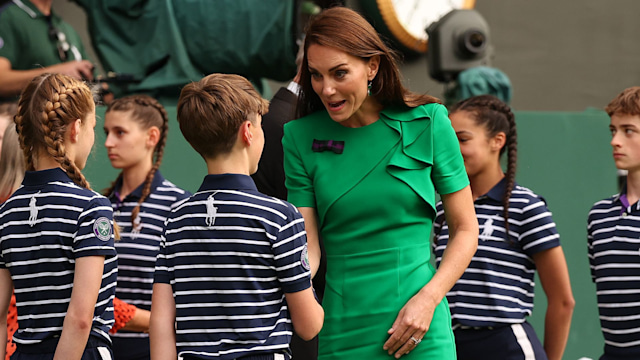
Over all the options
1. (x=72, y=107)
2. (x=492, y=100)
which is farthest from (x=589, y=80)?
(x=72, y=107)

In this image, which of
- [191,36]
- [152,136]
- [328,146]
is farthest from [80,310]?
[191,36]

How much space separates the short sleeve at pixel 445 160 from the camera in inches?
85.0

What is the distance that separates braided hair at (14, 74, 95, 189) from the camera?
2168 millimetres

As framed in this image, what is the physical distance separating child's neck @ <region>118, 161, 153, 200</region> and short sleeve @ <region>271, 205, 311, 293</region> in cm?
141

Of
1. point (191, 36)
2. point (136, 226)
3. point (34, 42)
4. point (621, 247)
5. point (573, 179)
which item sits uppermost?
point (191, 36)

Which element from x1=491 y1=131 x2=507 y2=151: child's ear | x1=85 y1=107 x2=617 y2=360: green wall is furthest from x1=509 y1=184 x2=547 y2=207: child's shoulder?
x1=85 y1=107 x2=617 y2=360: green wall

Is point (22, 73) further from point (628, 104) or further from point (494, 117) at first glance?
point (628, 104)

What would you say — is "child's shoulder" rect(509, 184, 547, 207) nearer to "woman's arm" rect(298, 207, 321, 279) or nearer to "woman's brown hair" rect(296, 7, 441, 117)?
"woman's brown hair" rect(296, 7, 441, 117)

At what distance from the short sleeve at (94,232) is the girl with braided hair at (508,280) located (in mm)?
1281

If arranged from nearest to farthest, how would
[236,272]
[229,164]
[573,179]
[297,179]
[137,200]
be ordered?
[236,272] < [229,164] < [297,179] < [137,200] < [573,179]

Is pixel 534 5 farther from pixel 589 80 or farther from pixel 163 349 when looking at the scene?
pixel 163 349

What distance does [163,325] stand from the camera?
6.49 ft

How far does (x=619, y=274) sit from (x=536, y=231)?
402 millimetres

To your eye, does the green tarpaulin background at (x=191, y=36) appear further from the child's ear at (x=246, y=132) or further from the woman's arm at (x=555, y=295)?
the child's ear at (x=246, y=132)
